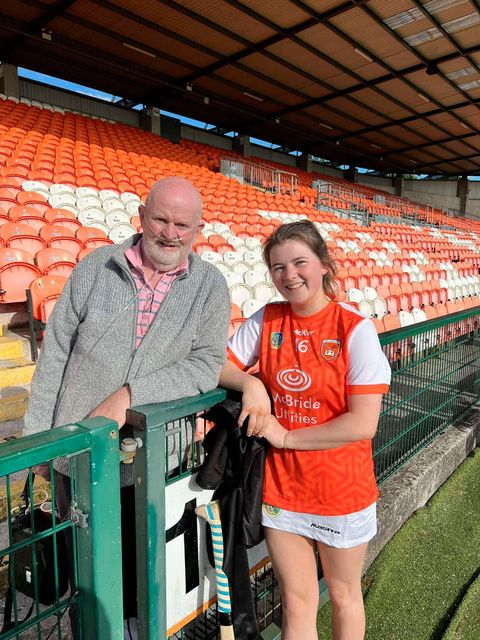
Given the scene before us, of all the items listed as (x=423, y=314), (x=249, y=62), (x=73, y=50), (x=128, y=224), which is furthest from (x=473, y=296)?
(x=73, y=50)

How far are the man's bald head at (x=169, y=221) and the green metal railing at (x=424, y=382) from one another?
1.18m

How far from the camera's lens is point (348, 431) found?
143 cm

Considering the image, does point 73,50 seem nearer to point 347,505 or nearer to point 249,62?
point 249,62

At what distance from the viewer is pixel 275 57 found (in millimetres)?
14930

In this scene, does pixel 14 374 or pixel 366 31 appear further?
pixel 366 31

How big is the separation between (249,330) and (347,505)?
27.7 inches

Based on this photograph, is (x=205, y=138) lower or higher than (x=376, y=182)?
higher

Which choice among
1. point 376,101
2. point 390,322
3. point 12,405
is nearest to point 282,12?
point 376,101

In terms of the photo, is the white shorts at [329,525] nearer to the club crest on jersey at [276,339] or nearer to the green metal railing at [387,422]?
the green metal railing at [387,422]

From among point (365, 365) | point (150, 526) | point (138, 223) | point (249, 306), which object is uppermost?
point (138, 223)

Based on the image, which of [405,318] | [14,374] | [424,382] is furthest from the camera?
[405,318]

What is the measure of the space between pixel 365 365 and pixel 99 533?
3.01 ft

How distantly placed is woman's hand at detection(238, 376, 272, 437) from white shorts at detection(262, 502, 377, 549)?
0.34 meters

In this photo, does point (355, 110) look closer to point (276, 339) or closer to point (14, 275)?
point (14, 275)
